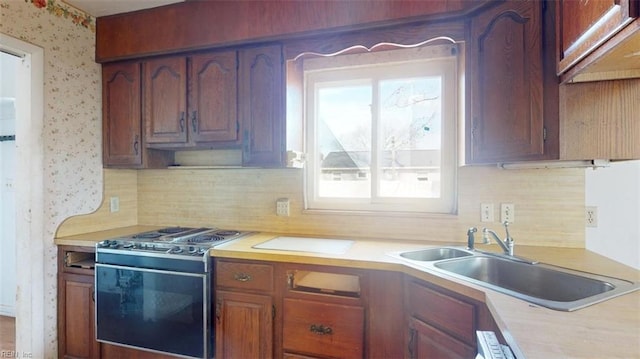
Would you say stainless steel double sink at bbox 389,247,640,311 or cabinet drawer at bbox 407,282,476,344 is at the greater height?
stainless steel double sink at bbox 389,247,640,311

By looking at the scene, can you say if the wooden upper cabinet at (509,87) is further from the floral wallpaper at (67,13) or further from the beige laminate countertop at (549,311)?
the floral wallpaper at (67,13)

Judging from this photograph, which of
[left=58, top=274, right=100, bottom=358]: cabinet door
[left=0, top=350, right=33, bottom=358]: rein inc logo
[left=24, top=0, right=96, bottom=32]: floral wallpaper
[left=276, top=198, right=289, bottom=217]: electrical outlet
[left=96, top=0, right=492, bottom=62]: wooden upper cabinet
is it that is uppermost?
[left=24, top=0, right=96, bottom=32]: floral wallpaper

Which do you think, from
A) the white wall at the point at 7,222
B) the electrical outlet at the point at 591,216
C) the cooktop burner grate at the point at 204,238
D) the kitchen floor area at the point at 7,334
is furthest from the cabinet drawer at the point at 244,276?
the white wall at the point at 7,222

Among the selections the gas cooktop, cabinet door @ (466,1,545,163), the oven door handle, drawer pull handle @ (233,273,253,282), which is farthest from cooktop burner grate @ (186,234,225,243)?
cabinet door @ (466,1,545,163)

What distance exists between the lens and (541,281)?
141 centimetres

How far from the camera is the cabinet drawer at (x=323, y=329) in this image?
158cm

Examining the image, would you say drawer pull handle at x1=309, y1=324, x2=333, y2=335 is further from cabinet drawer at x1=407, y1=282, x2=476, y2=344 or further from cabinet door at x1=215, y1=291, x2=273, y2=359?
cabinet drawer at x1=407, y1=282, x2=476, y2=344

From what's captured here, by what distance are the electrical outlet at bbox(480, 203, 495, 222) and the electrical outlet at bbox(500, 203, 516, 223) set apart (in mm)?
57

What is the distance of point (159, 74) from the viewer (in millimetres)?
2268

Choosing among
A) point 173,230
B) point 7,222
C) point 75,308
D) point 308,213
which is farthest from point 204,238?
point 7,222

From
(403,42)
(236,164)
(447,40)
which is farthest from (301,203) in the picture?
(447,40)

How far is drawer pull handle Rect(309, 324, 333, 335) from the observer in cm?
162

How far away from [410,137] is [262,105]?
1.00m

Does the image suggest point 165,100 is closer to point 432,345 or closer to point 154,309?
point 154,309
